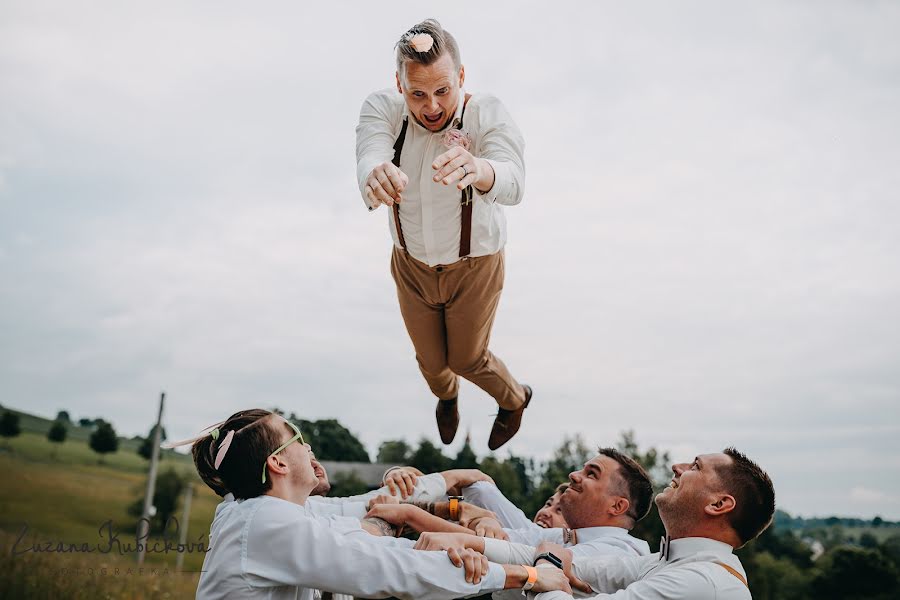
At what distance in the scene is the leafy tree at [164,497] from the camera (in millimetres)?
26284

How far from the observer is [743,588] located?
9.16ft

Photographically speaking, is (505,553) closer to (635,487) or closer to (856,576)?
(635,487)

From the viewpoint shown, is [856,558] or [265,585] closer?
[265,585]

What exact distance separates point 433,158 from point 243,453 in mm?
1646

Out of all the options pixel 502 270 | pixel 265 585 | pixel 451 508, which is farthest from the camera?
pixel 502 270

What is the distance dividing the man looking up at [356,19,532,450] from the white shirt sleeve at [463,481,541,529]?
0.85m

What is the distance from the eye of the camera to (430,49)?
332 centimetres

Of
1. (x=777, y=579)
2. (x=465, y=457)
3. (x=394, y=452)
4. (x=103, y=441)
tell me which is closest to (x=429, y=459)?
(x=465, y=457)

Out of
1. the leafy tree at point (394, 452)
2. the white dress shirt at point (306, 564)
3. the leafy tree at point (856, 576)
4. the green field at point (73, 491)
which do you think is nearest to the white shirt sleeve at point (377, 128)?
the white dress shirt at point (306, 564)

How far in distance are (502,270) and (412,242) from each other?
65cm

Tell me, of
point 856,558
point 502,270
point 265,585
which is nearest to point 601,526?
point 502,270

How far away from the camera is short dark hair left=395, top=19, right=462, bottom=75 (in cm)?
333

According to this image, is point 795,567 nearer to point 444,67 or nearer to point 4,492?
point 4,492

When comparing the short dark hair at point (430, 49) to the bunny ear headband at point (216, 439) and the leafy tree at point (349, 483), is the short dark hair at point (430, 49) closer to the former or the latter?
the bunny ear headband at point (216, 439)
